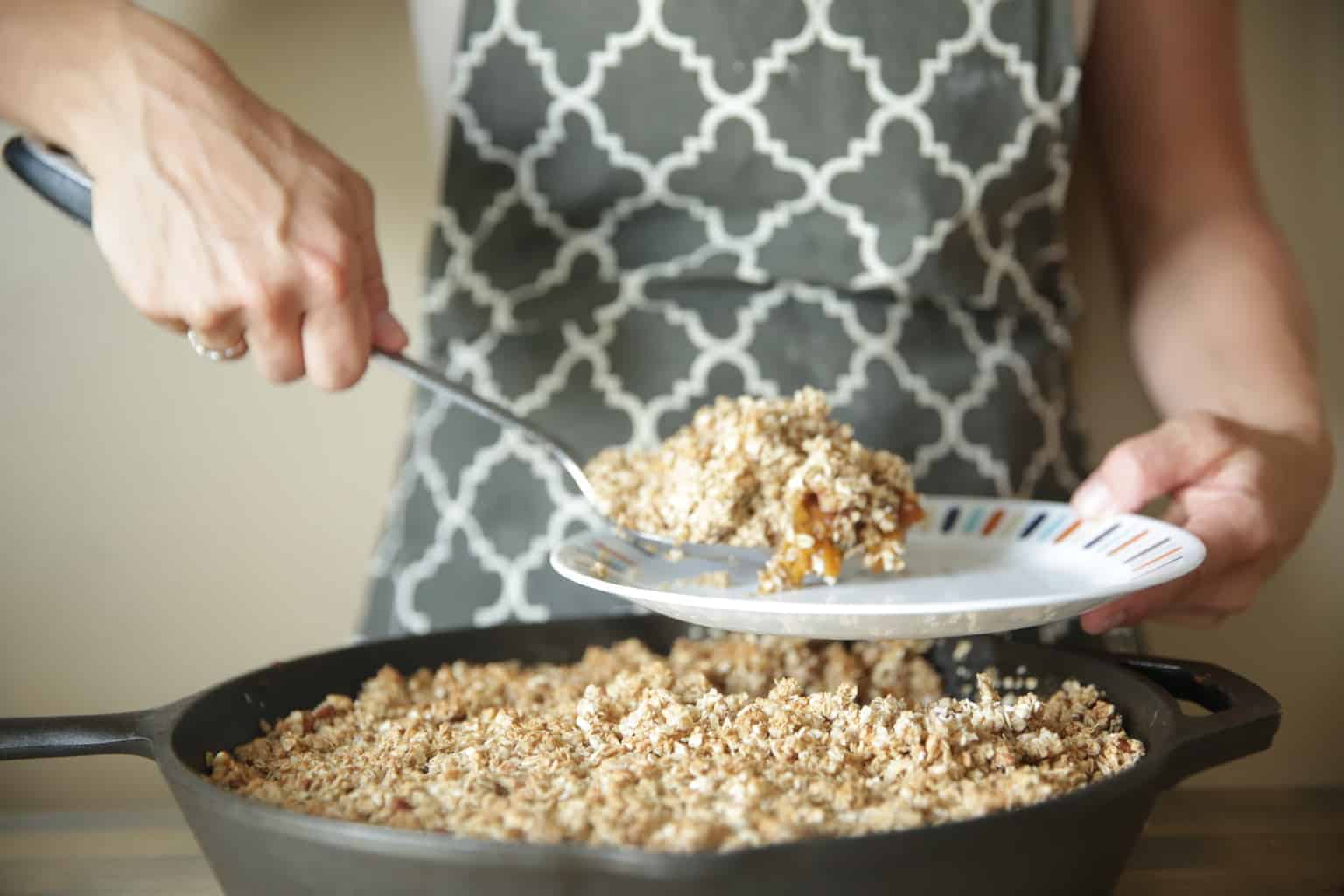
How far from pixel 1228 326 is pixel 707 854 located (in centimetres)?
82

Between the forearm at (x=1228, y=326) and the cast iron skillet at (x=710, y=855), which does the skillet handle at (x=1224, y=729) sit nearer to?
the cast iron skillet at (x=710, y=855)

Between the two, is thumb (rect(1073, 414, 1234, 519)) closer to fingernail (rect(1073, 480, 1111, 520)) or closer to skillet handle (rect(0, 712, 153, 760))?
fingernail (rect(1073, 480, 1111, 520))

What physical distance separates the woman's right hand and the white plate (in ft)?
0.83

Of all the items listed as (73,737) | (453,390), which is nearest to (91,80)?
(453,390)

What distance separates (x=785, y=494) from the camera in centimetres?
74

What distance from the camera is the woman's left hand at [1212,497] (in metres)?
0.83

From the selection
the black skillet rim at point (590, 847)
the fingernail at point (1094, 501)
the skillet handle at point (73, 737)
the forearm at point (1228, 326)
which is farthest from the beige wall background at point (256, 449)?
the black skillet rim at point (590, 847)

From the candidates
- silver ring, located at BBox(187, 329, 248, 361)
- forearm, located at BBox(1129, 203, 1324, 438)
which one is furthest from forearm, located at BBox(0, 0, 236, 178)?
forearm, located at BBox(1129, 203, 1324, 438)

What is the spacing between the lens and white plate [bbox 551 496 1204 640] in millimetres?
621

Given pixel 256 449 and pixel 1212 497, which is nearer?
pixel 1212 497

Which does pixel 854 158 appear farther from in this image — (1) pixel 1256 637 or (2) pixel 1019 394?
(1) pixel 1256 637

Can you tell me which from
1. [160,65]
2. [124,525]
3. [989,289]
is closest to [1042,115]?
[989,289]

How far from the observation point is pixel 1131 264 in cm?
117

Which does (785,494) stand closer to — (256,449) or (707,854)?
(707,854)
